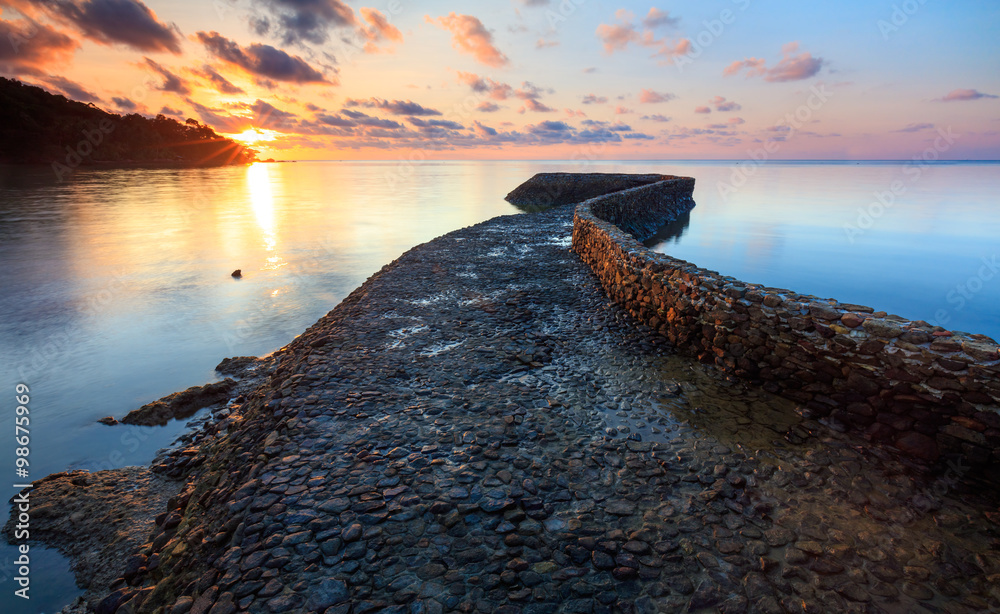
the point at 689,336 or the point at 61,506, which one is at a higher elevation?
the point at 689,336

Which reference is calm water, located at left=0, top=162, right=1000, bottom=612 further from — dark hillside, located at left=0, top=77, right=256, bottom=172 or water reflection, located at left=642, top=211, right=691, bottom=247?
dark hillside, located at left=0, top=77, right=256, bottom=172

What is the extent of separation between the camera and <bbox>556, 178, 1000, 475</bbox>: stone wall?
4449mm

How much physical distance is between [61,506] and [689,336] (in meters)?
10.3

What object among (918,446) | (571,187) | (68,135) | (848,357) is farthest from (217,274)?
(68,135)

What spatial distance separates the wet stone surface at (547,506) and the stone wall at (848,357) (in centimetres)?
35

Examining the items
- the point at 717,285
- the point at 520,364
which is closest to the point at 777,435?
the point at 717,285

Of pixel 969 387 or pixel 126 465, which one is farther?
pixel 126 465

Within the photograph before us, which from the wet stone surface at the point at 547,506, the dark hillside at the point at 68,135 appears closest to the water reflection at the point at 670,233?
the wet stone surface at the point at 547,506

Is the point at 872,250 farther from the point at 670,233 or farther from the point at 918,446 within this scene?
the point at 918,446

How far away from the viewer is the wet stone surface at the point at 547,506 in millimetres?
3541

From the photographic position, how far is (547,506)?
4.46m

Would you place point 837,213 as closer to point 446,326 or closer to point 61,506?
point 446,326

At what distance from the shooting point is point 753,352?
6.73 metres

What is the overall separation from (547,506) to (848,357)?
14.8 ft
